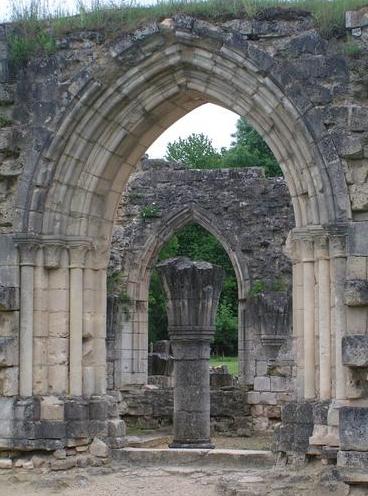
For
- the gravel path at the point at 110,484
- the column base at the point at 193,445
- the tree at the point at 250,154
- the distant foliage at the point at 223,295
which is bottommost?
the gravel path at the point at 110,484

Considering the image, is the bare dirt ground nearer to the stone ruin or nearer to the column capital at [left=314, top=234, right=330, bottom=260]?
the column capital at [left=314, top=234, right=330, bottom=260]

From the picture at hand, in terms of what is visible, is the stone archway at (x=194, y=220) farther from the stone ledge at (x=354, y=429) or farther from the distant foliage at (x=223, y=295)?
the distant foliage at (x=223, y=295)

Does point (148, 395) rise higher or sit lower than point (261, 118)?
lower

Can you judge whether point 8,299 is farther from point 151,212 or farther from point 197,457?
point 151,212

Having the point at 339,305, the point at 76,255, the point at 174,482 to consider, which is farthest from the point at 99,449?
the point at 339,305

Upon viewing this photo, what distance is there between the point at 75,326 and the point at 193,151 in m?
32.6

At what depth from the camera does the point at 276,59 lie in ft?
35.6

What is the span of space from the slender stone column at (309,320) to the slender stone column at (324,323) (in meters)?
0.21

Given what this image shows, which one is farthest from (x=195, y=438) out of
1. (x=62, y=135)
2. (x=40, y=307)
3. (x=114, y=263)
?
(x=114, y=263)

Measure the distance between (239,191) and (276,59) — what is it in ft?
30.1

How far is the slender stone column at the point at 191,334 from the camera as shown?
1412 centimetres

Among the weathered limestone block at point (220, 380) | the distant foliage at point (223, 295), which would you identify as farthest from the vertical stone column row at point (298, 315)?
the distant foliage at point (223, 295)

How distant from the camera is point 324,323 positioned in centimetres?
1061

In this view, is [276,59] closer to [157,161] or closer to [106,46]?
[106,46]
